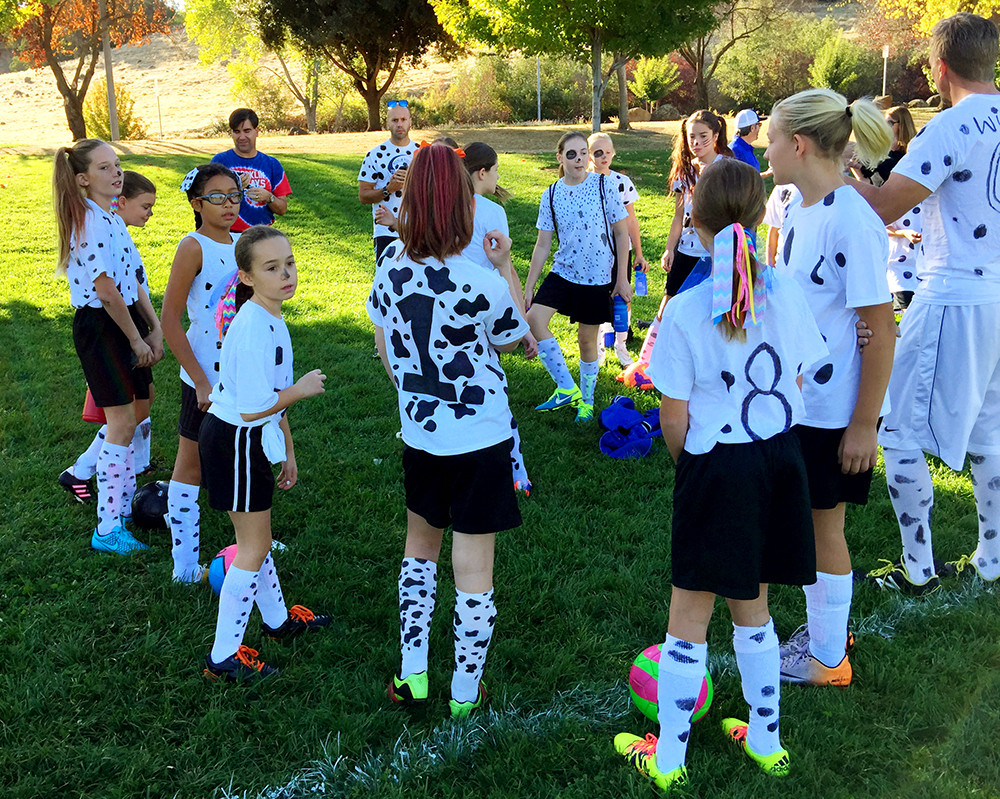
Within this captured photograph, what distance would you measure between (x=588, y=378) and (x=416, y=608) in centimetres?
370

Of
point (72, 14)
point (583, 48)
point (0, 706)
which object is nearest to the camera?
point (0, 706)

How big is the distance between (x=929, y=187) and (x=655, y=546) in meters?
2.33

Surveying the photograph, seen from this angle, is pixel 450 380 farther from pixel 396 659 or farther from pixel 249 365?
pixel 396 659

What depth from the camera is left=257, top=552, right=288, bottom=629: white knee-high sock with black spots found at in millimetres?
3965

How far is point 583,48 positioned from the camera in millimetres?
22391

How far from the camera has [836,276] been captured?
124 inches

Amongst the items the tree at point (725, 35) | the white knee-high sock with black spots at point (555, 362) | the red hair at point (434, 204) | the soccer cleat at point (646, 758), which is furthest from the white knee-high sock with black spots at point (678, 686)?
the tree at point (725, 35)

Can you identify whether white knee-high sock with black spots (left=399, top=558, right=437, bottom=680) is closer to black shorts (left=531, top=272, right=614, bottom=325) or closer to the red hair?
the red hair

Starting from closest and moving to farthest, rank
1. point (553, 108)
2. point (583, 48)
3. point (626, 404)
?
point (626, 404) < point (583, 48) < point (553, 108)

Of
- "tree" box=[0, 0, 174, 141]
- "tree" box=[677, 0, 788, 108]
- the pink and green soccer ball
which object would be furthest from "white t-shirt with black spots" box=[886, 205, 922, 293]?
"tree" box=[677, 0, 788, 108]

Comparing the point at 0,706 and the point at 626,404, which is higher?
the point at 626,404

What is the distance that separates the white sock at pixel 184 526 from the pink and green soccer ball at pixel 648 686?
92.0 inches

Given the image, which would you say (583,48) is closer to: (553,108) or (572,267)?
(553,108)

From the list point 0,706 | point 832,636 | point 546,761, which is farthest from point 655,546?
point 0,706
